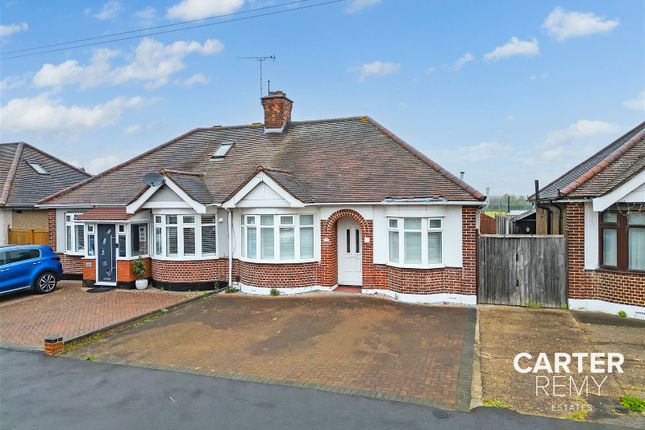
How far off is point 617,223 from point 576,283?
1801mm

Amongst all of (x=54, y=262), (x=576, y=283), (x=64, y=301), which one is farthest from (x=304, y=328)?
(x=54, y=262)

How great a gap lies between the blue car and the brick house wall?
15.8 meters

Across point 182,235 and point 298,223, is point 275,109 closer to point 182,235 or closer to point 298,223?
point 298,223

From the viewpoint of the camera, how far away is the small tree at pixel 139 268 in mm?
14898

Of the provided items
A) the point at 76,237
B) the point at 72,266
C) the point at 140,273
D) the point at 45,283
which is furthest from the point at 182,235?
the point at 72,266

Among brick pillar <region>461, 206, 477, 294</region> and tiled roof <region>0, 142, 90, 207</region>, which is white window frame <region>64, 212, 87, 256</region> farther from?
brick pillar <region>461, 206, 477, 294</region>

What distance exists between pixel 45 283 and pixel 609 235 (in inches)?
662

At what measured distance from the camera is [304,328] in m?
10.1

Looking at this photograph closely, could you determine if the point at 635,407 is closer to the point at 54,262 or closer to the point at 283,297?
the point at 283,297

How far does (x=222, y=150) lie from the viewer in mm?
→ 18219

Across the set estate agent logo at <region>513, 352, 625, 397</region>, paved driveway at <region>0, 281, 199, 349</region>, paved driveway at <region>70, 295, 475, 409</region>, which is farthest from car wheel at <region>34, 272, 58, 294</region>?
estate agent logo at <region>513, 352, 625, 397</region>

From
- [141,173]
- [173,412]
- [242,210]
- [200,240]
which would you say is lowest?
[173,412]

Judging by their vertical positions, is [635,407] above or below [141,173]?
below

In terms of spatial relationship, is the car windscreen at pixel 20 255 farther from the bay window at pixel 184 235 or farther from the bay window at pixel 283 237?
the bay window at pixel 283 237
